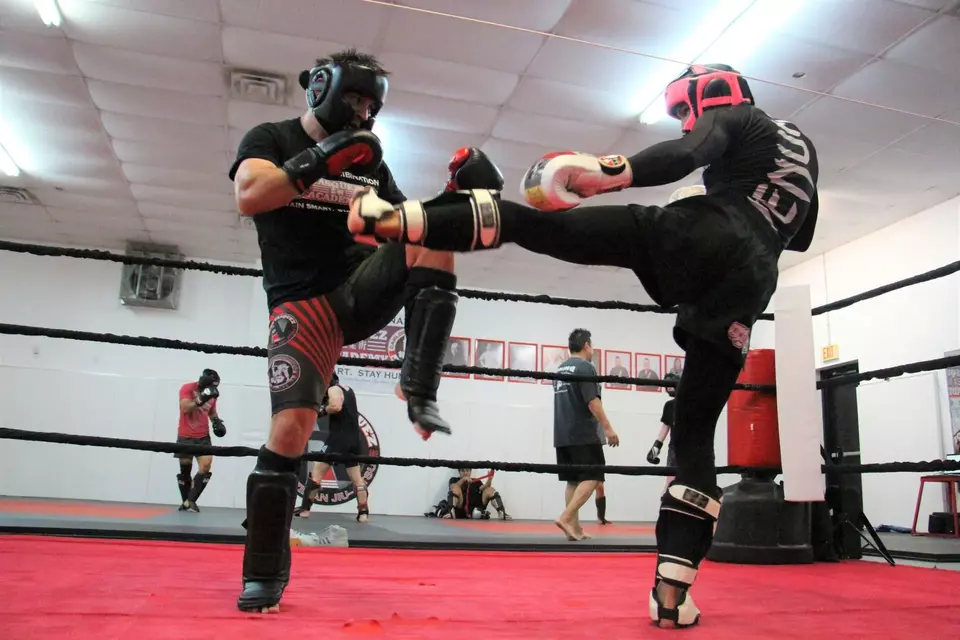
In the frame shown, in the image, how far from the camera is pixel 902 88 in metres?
4.70

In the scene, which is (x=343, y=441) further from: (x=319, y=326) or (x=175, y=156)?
(x=319, y=326)

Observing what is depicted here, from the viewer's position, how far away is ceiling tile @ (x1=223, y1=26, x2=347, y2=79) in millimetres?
4324

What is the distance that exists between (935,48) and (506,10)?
2665 mm

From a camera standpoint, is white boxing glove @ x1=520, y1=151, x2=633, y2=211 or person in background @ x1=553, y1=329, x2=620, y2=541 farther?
person in background @ x1=553, y1=329, x2=620, y2=541

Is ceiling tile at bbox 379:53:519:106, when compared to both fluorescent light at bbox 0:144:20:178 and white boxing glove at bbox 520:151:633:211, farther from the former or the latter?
fluorescent light at bbox 0:144:20:178

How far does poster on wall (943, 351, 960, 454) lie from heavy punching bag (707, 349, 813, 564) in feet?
14.9

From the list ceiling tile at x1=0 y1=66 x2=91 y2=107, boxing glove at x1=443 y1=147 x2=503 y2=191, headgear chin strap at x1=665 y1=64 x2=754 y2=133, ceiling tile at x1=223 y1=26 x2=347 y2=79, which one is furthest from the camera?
ceiling tile at x1=0 y1=66 x2=91 y2=107

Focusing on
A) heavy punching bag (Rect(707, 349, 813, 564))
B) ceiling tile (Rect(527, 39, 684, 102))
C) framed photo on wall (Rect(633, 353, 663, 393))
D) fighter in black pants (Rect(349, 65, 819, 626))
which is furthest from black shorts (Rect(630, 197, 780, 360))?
framed photo on wall (Rect(633, 353, 663, 393))

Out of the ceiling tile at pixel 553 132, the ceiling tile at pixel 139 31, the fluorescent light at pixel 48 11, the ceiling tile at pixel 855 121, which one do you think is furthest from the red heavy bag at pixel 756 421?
the fluorescent light at pixel 48 11

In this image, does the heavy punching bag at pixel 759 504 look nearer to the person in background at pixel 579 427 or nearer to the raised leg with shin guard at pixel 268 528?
the person in background at pixel 579 427

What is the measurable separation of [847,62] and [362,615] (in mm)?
4569

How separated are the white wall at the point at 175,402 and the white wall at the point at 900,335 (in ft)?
9.02

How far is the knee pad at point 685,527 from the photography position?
1.53m

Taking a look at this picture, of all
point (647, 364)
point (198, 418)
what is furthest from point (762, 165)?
point (647, 364)
